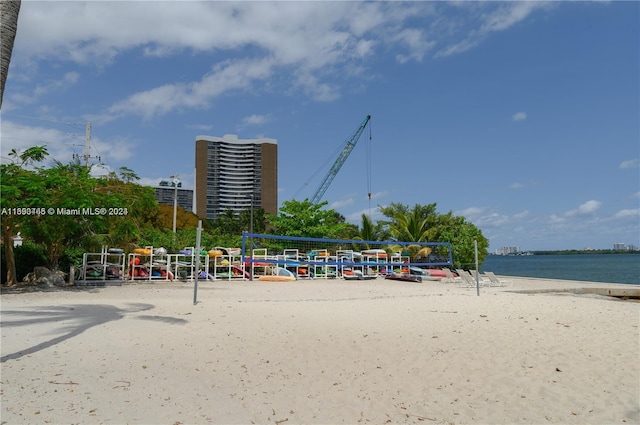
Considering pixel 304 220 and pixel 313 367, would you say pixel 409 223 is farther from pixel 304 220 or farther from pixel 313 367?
pixel 313 367

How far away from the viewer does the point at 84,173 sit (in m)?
16.0

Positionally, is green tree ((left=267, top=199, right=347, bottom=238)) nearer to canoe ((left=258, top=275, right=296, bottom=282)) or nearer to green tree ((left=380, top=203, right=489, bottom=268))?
green tree ((left=380, top=203, right=489, bottom=268))

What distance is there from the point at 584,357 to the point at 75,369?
6510 mm

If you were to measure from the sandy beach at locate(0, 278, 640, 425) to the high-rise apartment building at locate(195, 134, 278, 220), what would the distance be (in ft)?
356

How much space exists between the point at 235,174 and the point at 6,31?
116 metres

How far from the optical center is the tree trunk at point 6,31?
5.00 metres

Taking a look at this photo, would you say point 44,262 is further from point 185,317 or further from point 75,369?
point 75,369

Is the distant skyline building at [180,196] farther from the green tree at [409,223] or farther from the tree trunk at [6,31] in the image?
the tree trunk at [6,31]

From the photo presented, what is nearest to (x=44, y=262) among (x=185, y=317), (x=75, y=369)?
(x=185, y=317)

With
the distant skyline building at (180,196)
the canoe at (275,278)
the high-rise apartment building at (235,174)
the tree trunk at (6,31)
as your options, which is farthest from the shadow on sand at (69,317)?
the high-rise apartment building at (235,174)

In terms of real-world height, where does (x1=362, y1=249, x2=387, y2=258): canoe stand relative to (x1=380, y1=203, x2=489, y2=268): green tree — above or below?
below

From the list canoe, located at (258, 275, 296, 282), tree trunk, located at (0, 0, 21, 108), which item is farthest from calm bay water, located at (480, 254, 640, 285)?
tree trunk, located at (0, 0, 21, 108)

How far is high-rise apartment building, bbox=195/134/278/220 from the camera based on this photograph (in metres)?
116

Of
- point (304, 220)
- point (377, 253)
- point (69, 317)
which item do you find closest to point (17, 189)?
point (69, 317)
